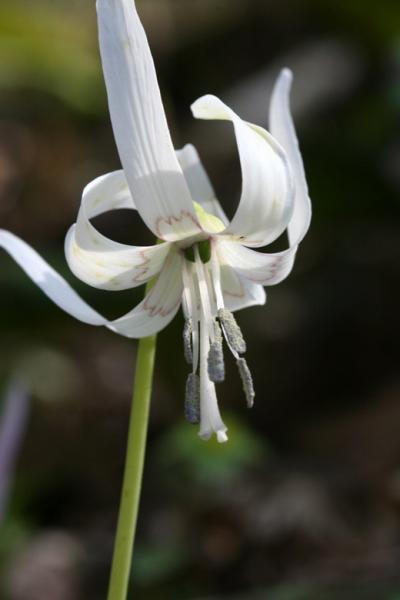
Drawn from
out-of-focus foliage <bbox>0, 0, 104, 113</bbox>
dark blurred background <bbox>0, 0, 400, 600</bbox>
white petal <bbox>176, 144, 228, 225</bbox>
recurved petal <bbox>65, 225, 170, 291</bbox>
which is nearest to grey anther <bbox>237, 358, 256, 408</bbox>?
recurved petal <bbox>65, 225, 170, 291</bbox>

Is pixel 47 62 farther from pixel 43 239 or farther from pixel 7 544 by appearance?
pixel 7 544

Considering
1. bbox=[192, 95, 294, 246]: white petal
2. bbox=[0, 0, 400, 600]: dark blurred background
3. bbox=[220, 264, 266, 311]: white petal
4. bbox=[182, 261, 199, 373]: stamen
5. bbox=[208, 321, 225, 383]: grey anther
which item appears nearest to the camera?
bbox=[192, 95, 294, 246]: white petal

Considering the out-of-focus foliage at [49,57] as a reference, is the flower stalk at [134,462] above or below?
below

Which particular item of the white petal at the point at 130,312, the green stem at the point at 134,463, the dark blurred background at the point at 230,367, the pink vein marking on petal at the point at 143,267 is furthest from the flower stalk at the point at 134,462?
the dark blurred background at the point at 230,367

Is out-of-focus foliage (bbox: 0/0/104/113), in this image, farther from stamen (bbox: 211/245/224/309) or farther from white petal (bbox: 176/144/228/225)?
stamen (bbox: 211/245/224/309)

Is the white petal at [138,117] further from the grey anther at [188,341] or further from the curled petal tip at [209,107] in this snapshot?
the grey anther at [188,341]

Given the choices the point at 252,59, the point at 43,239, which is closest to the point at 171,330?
the point at 43,239
